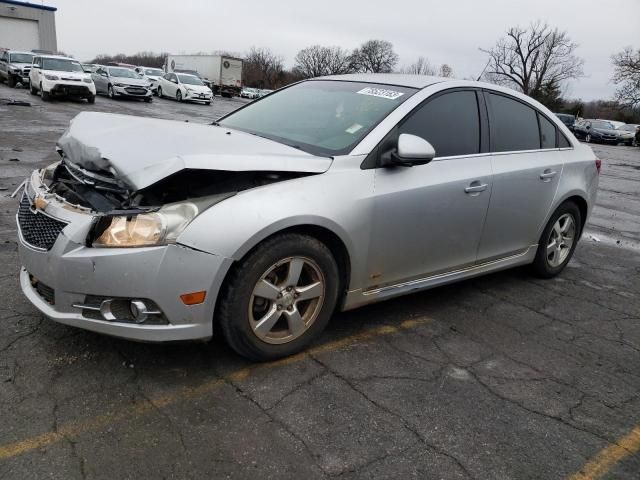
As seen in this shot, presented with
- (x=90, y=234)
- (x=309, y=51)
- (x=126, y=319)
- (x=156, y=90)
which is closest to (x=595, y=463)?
(x=126, y=319)

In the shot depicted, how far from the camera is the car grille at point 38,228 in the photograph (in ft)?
8.86

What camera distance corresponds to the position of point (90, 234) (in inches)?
101

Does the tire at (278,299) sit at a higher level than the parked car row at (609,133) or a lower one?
higher

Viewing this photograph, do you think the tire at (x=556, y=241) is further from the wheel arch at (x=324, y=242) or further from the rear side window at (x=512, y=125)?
the wheel arch at (x=324, y=242)

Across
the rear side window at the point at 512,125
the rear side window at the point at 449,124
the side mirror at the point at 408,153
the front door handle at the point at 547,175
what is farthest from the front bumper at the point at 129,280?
the front door handle at the point at 547,175

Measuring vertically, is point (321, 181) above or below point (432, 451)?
above

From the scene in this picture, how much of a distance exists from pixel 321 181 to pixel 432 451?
1.49 metres

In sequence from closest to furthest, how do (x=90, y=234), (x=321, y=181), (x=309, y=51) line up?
(x=90, y=234) < (x=321, y=181) < (x=309, y=51)

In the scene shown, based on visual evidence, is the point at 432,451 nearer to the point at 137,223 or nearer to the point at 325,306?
the point at 325,306

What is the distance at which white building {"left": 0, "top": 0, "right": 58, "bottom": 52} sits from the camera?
1918 inches

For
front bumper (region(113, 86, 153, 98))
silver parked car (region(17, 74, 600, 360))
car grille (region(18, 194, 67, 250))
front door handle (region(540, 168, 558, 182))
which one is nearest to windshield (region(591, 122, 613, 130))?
front bumper (region(113, 86, 153, 98))

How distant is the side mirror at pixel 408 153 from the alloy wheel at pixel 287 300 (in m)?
0.81

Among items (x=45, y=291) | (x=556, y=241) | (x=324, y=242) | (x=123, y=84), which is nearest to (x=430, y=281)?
(x=324, y=242)

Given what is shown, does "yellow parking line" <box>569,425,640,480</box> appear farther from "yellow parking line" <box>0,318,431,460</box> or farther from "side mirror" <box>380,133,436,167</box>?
"side mirror" <box>380,133,436,167</box>
